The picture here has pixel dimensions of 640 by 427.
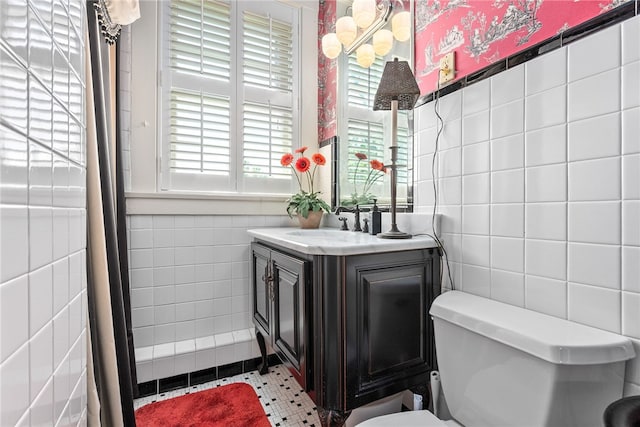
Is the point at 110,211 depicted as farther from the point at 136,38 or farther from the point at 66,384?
the point at 136,38

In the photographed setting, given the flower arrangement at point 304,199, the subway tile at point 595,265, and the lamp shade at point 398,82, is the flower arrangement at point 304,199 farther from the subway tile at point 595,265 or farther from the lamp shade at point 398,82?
the subway tile at point 595,265

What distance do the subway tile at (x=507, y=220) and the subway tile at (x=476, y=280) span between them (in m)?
0.14

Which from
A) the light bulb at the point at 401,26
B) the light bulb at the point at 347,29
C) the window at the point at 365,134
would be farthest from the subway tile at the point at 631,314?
the light bulb at the point at 347,29

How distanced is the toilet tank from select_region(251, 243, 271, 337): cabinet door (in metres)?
0.83

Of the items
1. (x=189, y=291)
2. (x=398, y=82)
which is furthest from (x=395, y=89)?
(x=189, y=291)

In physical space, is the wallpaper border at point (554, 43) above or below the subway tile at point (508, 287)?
above

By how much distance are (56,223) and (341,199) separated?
1.59 m

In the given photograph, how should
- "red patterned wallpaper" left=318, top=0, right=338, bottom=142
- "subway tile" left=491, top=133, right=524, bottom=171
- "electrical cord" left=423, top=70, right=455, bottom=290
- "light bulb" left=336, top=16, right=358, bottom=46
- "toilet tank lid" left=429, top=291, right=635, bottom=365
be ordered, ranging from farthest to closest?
"red patterned wallpaper" left=318, top=0, right=338, bottom=142, "light bulb" left=336, top=16, right=358, bottom=46, "electrical cord" left=423, top=70, right=455, bottom=290, "subway tile" left=491, top=133, right=524, bottom=171, "toilet tank lid" left=429, top=291, right=635, bottom=365

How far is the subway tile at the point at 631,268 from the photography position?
2.47ft

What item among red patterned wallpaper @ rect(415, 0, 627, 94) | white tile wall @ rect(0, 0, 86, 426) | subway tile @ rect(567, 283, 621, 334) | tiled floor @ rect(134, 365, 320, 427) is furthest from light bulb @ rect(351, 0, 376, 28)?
tiled floor @ rect(134, 365, 320, 427)

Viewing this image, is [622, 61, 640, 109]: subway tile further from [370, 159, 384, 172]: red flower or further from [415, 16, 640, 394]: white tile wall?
[370, 159, 384, 172]: red flower

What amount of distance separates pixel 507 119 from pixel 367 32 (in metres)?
1.06

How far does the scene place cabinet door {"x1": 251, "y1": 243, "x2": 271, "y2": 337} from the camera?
5.08 feet

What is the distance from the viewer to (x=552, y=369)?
0.70 meters
